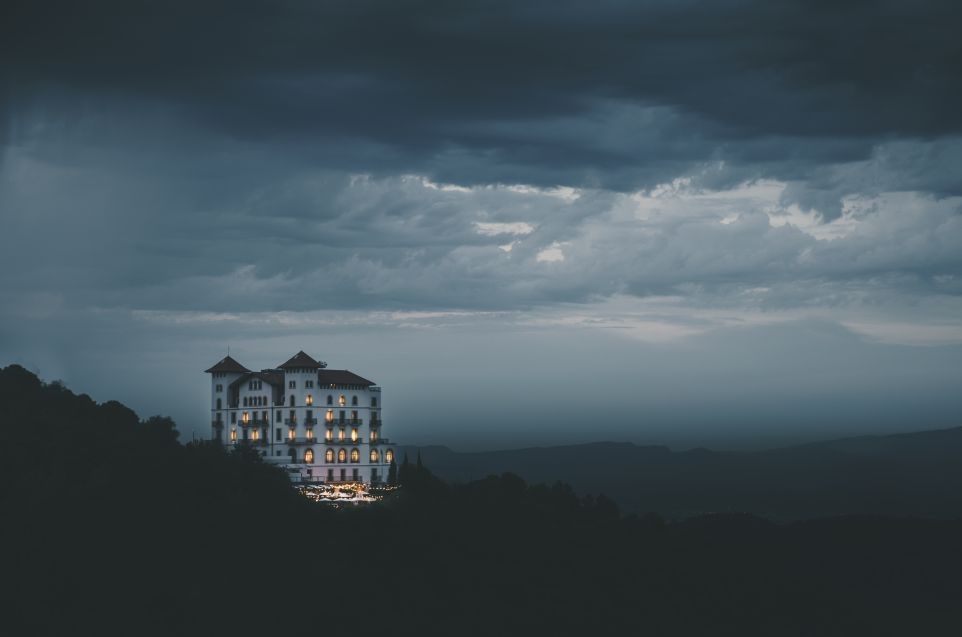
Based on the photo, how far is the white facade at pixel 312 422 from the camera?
15138cm

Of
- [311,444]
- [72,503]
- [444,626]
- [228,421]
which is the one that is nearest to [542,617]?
[444,626]

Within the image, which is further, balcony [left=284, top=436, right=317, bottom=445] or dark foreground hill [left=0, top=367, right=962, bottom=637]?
balcony [left=284, top=436, right=317, bottom=445]

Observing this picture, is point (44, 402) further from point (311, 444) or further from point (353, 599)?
point (353, 599)

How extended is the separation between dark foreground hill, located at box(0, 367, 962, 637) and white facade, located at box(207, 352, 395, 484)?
25.6m

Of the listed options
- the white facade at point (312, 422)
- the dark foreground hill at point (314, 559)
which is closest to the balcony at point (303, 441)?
the white facade at point (312, 422)

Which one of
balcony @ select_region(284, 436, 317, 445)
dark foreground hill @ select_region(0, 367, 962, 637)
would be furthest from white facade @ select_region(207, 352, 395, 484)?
dark foreground hill @ select_region(0, 367, 962, 637)

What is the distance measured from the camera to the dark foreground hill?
244 ft

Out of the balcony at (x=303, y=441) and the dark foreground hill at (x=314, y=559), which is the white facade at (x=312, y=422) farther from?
the dark foreground hill at (x=314, y=559)

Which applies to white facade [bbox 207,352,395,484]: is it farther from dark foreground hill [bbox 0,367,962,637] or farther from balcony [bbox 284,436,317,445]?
dark foreground hill [bbox 0,367,962,637]

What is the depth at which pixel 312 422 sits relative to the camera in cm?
15150

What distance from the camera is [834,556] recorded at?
161 m

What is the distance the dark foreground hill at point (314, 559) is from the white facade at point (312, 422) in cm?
2561

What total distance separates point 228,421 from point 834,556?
8632cm

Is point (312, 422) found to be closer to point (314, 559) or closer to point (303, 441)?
point (303, 441)
